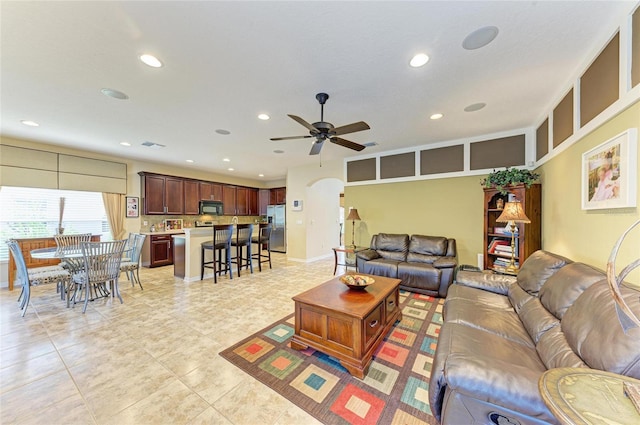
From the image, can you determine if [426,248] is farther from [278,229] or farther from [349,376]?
[278,229]

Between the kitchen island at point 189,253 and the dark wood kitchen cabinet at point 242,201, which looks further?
the dark wood kitchen cabinet at point 242,201

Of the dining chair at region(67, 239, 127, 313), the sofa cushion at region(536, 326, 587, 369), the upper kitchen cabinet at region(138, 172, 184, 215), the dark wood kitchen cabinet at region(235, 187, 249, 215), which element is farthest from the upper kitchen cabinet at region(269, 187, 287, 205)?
the sofa cushion at region(536, 326, 587, 369)

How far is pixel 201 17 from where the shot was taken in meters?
1.66

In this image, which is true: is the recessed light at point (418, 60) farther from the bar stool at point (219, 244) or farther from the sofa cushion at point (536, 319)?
the bar stool at point (219, 244)

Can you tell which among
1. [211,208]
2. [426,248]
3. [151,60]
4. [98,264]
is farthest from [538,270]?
[211,208]

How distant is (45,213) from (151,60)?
4868mm

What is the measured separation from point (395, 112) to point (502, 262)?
9.25ft

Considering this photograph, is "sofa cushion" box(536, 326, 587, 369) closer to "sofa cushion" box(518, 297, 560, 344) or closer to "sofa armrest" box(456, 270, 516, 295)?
"sofa cushion" box(518, 297, 560, 344)

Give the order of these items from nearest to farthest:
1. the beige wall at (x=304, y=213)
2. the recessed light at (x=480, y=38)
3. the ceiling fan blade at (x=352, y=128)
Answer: the recessed light at (x=480, y=38)
the ceiling fan blade at (x=352, y=128)
the beige wall at (x=304, y=213)

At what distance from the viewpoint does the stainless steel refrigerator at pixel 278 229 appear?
7.97 m

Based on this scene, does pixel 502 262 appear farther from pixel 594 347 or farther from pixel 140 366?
pixel 140 366

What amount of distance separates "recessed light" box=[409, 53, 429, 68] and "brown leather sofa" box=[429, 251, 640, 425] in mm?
2074

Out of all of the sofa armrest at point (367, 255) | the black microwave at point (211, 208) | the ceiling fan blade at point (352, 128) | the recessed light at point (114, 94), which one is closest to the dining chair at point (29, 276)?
the recessed light at point (114, 94)

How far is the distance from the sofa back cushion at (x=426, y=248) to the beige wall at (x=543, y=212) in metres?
0.33
